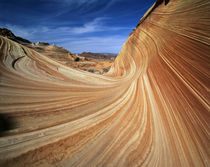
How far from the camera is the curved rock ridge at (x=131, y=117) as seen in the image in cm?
44

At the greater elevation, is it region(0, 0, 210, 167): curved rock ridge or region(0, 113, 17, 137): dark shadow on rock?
region(0, 0, 210, 167): curved rock ridge

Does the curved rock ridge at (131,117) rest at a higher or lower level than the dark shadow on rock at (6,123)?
higher

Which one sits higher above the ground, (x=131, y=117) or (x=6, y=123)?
(x=131, y=117)

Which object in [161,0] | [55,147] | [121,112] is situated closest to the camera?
[55,147]

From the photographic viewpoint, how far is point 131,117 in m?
Result: 0.71

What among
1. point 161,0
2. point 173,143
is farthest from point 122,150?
point 161,0

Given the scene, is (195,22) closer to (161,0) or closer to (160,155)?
(160,155)

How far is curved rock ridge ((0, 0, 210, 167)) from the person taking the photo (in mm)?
440

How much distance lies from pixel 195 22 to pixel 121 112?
0.78 meters

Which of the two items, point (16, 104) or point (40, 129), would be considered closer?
point (40, 129)

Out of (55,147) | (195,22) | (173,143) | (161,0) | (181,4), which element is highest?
(161,0)

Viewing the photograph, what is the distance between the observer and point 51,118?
2.07 feet

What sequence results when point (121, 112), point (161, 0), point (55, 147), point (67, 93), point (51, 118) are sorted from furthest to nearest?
point (161, 0), point (67, 93), point (121, 112), point (51, 118), point (55, 147)

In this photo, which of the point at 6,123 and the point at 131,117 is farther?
the point at 131,117
